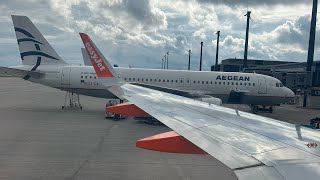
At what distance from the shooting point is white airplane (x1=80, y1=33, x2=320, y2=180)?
362 cm

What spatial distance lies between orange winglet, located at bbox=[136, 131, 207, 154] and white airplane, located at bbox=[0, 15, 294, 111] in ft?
75.9

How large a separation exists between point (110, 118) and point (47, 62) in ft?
32.5

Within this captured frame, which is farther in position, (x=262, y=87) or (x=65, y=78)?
(x=262, y=87)

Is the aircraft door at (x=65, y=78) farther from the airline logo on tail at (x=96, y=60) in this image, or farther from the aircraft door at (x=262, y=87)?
the aircraft door at (x=262, y=87)

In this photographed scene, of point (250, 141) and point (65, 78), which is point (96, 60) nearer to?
point (250, 141)

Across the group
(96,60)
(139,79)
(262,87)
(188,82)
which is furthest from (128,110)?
(262,87)

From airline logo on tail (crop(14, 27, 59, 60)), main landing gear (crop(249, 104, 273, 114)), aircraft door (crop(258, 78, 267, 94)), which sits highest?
airline logo on tail (crop(14, 27, 59, 60))

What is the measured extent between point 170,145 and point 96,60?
39.6 feet

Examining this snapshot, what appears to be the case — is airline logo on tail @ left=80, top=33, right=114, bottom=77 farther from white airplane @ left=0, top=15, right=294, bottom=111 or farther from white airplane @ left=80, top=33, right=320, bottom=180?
white airplane @ left=0, top=15, right=294, bottom=111

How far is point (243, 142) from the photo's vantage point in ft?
15.9

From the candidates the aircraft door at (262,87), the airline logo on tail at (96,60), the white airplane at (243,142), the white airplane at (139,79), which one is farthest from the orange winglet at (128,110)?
the aircraft door at (262,87)

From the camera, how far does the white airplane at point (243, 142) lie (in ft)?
11.9

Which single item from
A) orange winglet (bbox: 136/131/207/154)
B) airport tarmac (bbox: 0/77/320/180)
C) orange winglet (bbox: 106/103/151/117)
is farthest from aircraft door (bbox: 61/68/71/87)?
orange winglet (bbox: 136/131/207/154)

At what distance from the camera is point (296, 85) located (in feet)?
172
